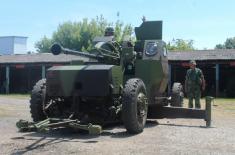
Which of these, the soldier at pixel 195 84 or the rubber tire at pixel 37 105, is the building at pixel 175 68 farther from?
the rubber tire at pixel 37 105

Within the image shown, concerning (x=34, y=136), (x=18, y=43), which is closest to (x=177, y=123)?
(x=34, y=136)

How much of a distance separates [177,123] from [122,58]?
2.40 m

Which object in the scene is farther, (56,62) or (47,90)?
(56,62)

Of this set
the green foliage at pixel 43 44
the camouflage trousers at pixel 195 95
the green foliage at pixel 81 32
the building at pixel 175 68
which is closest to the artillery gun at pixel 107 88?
the camouflage trousers at pixel 195 95

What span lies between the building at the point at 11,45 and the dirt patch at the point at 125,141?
8842 cm

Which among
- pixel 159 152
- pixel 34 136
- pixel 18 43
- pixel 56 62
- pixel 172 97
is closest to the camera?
pixel 159 152

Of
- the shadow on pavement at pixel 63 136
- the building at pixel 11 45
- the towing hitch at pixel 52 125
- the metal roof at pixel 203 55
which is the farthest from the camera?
the building at pixel 11 45

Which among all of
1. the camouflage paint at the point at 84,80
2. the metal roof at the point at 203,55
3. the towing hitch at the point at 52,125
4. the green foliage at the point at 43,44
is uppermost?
the green foliage at the point at 43,44

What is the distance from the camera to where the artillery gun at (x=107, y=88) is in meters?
10.8

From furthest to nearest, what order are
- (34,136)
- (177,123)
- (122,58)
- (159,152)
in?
(177,123) < (122,58) < (34,136) < (159,152)

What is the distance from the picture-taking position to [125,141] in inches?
386

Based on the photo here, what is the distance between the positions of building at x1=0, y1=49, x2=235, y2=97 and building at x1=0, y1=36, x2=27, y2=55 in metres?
55.6

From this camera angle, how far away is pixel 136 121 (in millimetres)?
10680

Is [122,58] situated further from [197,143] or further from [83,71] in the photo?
[197,143]
